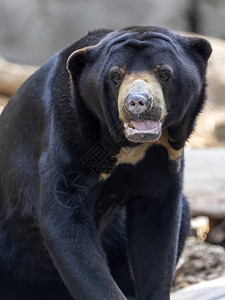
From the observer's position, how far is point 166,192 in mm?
3857

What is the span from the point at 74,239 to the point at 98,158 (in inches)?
16.3

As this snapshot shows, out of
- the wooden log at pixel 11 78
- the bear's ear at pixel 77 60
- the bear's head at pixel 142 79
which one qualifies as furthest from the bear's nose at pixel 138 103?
the wooden log at pixel 11 78

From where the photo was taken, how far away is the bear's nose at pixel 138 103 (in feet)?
10.2

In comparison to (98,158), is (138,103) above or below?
above

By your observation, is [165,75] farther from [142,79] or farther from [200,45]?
[200,45]

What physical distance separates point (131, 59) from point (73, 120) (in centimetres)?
48

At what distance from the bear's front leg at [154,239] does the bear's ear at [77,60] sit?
0.82 meters

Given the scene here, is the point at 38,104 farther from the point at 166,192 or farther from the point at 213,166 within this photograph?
the point at 213,166

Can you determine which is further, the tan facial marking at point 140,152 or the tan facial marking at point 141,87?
the tan facial marking at point 140,152

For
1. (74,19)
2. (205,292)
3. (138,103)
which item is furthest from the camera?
(74,19)

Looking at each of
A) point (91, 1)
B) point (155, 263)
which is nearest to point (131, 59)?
point (155, 263)

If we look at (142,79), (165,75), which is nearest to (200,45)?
(165,75)

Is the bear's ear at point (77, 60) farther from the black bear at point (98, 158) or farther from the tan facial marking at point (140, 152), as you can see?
the tan facial marking at point (140, 152)

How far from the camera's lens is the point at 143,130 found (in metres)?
3.21
